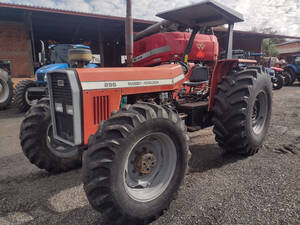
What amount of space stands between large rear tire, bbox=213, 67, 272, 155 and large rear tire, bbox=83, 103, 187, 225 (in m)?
1.10

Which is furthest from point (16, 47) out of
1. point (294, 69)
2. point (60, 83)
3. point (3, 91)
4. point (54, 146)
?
point (294, 69)

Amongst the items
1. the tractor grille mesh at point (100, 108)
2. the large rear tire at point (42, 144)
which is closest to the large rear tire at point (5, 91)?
Result: the large rear tire at point (42, 144)

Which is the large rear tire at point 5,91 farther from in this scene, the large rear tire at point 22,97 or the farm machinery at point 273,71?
the farm machinery at point 273,71

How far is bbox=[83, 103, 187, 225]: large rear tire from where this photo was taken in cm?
190

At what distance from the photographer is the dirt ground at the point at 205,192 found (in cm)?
220

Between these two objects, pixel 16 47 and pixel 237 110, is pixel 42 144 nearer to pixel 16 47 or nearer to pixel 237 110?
pixel 237 110

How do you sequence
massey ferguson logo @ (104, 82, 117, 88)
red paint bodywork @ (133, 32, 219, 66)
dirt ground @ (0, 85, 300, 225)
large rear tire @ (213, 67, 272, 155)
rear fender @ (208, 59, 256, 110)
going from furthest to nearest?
1. red paint bodywork @ (133, 32, 219, 66)
2. rear fender @ (208, 59, 256, 110)
3. large rear tire @ (213, 67, 272, 155)
4. massey ferguson logo @ (104, 82, 117, 88)
5. dirt ground @ (0, 85, 300, 225)

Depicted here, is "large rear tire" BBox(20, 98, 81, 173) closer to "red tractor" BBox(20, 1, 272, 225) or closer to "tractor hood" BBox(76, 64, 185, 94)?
"red tractor" BBox(20, 1, 272, 225)

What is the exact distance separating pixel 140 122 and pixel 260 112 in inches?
106

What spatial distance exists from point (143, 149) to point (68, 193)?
107cm

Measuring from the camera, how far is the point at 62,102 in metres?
2.51

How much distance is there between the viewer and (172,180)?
7.77 feet

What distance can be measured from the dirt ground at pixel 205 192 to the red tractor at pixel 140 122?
235 mm

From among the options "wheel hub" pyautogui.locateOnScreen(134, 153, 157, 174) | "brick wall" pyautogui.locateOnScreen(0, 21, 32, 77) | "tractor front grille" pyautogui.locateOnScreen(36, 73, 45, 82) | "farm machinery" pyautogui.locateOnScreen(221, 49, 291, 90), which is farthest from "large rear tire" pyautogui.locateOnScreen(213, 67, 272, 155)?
"brick wall" pyautogui.locateOnScreen(0, 21, 32, 77)
